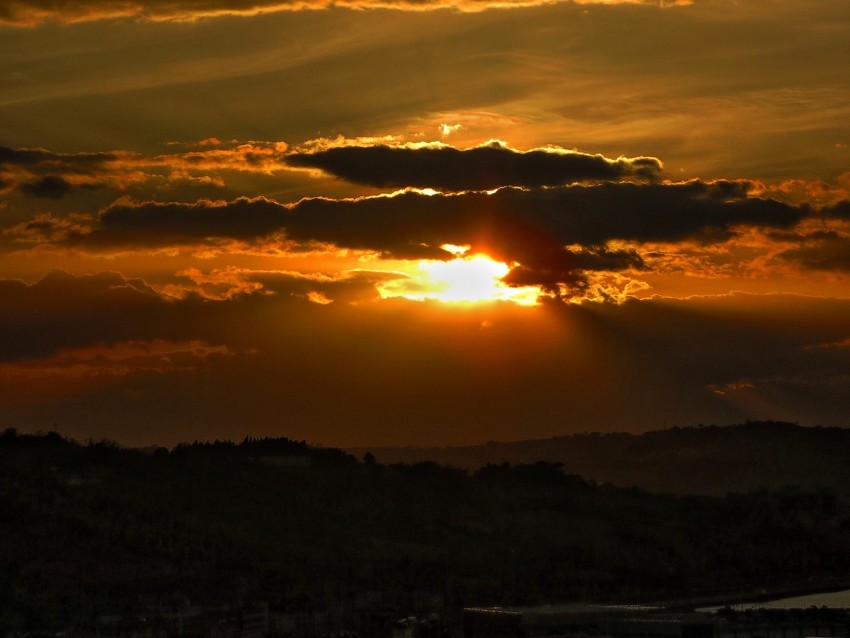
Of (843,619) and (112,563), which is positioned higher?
(112,563)

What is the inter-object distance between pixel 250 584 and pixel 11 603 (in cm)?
3352

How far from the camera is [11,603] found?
165125 mm

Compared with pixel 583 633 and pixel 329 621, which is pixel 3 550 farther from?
pixel 583 633

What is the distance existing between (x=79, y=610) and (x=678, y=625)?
59.1 meters

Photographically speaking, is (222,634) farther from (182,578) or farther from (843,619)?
(843,619)

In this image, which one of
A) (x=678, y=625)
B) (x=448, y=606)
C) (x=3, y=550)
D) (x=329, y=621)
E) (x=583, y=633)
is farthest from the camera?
(x=3, y=550)

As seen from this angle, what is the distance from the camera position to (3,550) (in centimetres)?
19662

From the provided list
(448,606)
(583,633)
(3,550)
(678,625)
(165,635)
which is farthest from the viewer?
(3,550)

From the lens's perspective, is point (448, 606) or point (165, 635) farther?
point (448, 606)

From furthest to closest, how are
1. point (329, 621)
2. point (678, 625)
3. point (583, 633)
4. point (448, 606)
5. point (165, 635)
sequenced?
point (448, 606) → point (329, 621) → point (165, 635) → point (583, 633) → point (678, 625)

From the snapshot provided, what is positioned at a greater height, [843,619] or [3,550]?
[3,550]

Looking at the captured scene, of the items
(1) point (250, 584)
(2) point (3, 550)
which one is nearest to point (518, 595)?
(1) point (250, 584)

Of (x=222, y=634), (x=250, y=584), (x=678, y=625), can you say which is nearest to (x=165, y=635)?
(x=222, y=634)

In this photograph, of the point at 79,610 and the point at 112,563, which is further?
the point at 112,563
